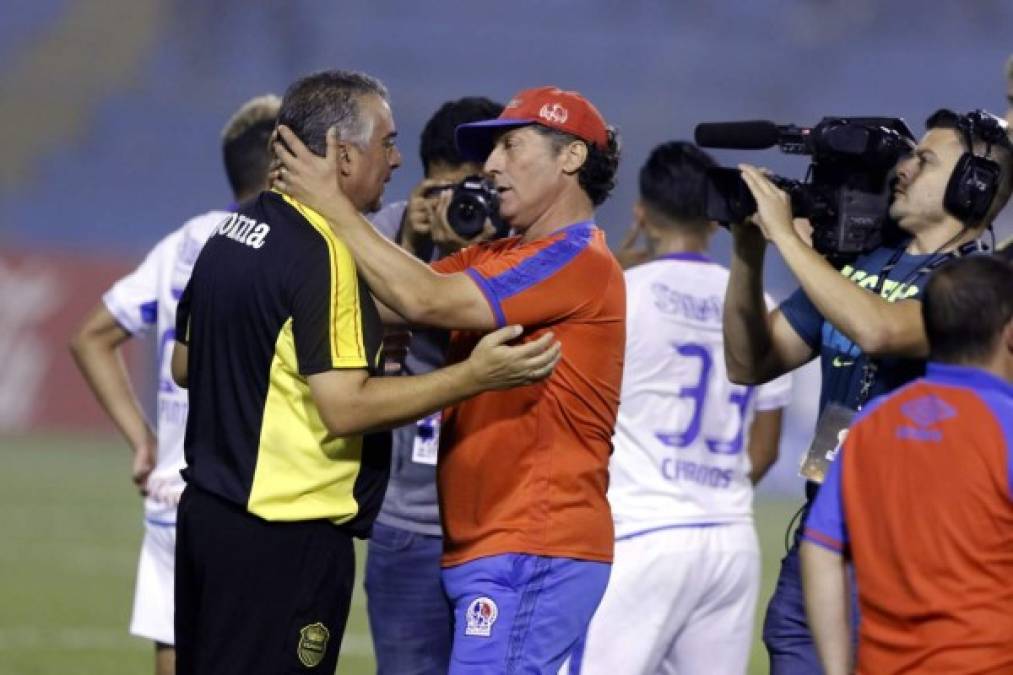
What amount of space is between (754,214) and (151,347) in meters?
17.2

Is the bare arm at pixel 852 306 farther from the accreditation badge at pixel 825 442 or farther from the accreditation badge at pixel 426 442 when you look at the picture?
the accreditation badge at pixel 426 442

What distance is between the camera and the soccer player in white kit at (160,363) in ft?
21.3

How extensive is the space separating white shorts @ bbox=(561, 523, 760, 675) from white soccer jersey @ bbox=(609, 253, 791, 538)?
0.08 metres

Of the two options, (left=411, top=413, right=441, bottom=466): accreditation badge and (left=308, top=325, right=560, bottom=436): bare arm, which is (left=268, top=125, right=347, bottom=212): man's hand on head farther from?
(left=411, top=413, right=441, bottom=466): accreditation badge

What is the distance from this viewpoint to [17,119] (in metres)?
24.9

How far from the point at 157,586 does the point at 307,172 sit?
2655 millimetres

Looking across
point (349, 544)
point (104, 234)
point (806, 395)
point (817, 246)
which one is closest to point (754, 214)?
point (817, 246)

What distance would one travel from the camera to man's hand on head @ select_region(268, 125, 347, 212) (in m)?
4.39

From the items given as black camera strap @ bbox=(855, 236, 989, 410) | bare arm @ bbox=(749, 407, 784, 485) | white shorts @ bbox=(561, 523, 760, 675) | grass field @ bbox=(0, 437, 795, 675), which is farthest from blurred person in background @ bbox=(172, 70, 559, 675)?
grass field @ bbox=(0, 437, 795, 675)

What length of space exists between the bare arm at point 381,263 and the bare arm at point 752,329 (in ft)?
2.57

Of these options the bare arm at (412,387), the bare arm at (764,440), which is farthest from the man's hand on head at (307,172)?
the bare arm at (764,440)

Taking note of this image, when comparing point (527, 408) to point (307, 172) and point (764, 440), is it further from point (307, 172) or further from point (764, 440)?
point (764, 440)

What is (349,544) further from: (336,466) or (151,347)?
(151,347)

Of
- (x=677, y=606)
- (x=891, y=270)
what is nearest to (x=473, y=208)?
(x=891, y=270)
